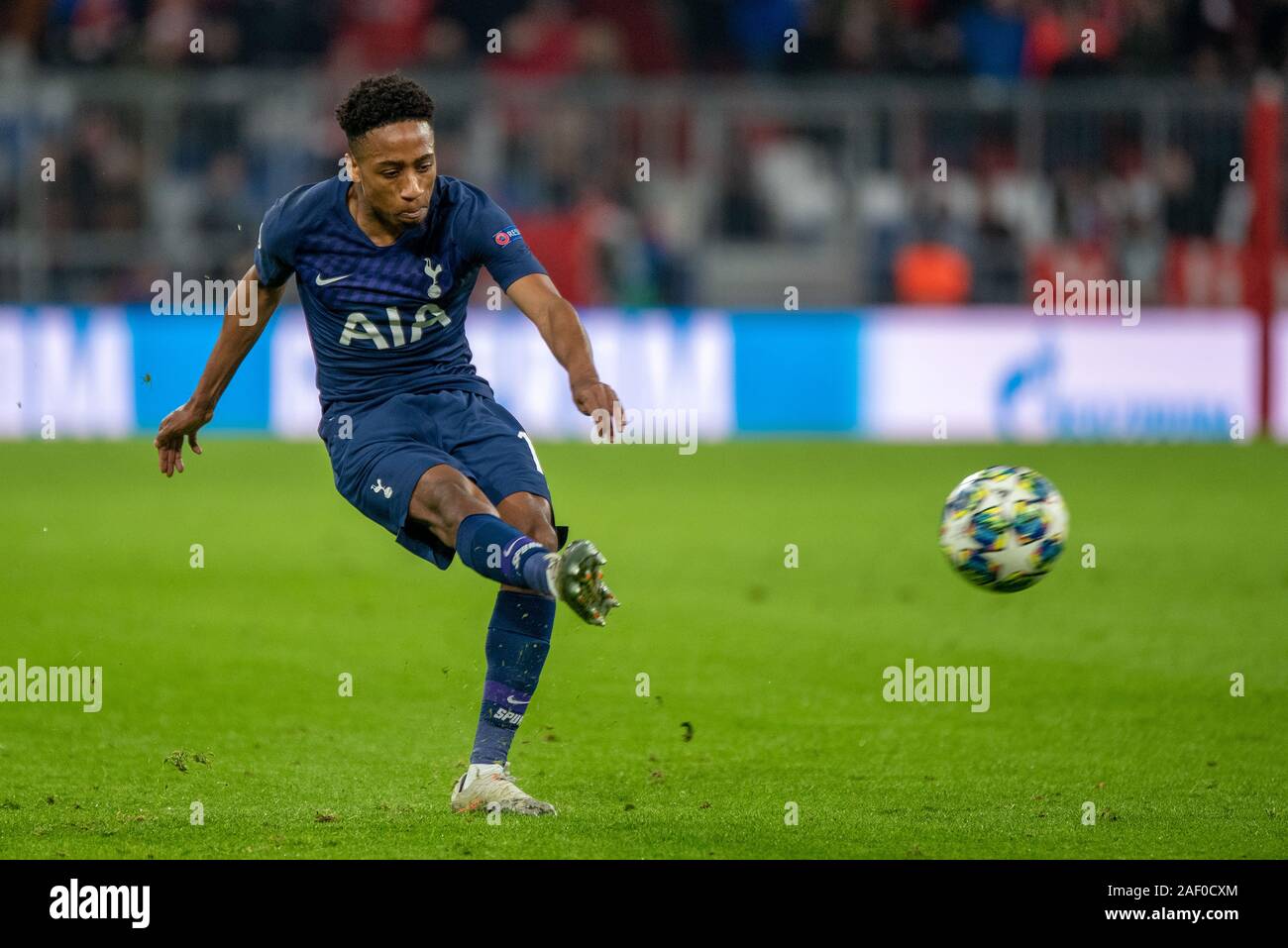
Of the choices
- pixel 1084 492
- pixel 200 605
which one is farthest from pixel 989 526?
pixel 1084 492

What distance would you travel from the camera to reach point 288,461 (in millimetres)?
17375

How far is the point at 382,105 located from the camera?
5844 millimetres

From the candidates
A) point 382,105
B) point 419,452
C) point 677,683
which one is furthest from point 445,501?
point 677,683

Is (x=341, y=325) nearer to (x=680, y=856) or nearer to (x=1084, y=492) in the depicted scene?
(x=680, y=856)

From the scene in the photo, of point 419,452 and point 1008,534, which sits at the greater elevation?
point 419,452

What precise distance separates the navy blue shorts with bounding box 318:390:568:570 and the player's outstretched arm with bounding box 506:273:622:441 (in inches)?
15.9

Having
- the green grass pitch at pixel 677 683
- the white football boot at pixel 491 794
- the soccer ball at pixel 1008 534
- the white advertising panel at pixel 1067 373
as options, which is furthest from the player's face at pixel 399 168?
the white advertising panel at pixel 1067 373

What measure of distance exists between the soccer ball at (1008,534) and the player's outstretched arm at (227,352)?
2.62 m

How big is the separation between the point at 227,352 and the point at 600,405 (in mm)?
1589

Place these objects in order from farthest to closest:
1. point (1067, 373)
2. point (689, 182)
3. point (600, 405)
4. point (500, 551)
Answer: point (689, 182) < point (1067, 373) < point (500, 551) < point (600, 405)

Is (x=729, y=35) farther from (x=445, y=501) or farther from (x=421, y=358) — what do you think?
(x=445, y=501)

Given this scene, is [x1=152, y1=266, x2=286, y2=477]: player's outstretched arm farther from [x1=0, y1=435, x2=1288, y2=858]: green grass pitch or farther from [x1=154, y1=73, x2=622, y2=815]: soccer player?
[x1=0, y1=435, x2=1288, y2=858]: green grass pitch

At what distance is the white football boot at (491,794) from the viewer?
5.80m

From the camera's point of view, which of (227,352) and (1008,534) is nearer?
(227,352)
